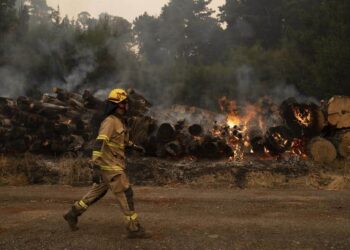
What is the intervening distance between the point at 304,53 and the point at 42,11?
54.3 metres

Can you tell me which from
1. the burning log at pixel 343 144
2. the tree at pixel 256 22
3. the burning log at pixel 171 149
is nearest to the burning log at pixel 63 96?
the burning log at pixel 171 149

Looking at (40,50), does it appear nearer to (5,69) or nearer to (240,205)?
(5,69)

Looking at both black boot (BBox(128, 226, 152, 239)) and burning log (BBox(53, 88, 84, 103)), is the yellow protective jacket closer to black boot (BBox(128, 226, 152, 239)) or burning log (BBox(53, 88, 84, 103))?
black boot (BBox(128, 226, 152, 239))

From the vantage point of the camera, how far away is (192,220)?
6.91 m

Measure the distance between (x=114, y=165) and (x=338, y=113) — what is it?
25.6 ft

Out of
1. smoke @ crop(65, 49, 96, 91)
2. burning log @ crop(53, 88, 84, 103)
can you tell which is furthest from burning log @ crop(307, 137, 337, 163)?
smoke @ crop(65, 49, 96, 91)

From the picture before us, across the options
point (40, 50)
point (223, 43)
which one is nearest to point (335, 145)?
point (40, 50)

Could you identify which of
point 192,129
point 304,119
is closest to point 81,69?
point 192,129

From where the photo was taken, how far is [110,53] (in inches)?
890

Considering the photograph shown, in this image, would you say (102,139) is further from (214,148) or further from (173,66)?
(173,66)

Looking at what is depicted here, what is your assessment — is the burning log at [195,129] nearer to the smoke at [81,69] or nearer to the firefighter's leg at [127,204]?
the firefighter's leg at [127,204]

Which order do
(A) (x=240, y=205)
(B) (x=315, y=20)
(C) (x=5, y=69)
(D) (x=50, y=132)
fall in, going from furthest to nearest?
(C) (x=5, y=69) → (B) (x=315, y=20) → (D) (x=50, y=132) → (A) (x=240, y=205)

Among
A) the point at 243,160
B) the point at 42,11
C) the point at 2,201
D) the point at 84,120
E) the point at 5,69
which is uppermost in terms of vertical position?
the point at 42,11

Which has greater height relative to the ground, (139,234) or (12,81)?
(12,81)
